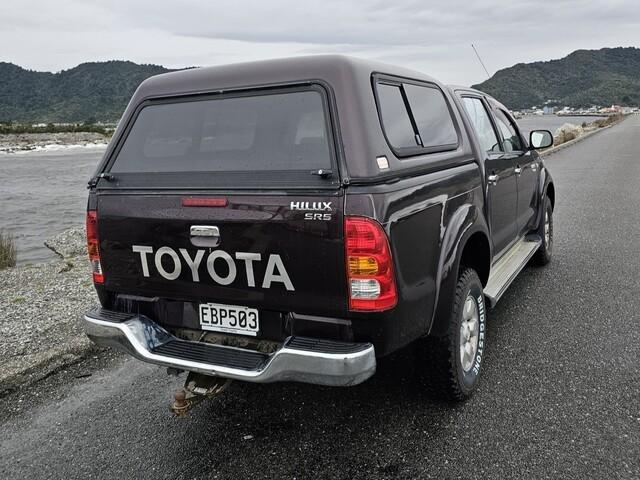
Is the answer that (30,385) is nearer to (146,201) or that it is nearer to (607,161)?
(146,201)

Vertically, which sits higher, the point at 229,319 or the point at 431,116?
the point at 431,116

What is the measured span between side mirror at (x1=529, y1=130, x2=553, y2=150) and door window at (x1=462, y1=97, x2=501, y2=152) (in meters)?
0.79

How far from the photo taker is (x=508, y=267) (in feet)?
Result: 14.8

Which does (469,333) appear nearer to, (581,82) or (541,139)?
(541,139)

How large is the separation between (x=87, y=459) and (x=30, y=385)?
3.60 feet

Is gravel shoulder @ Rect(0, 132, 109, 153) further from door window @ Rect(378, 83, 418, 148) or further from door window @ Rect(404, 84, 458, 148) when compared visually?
door window @ Rect(378, 83, 418, 148)

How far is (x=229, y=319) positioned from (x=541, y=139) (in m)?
3.65

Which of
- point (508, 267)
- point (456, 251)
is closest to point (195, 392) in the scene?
point (456, 251)

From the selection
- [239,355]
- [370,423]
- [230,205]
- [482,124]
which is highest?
[482,124]

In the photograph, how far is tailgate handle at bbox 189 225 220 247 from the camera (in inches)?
106

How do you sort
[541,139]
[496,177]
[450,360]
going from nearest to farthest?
1. [450,360]
2. [496,177]
3. [541,139]

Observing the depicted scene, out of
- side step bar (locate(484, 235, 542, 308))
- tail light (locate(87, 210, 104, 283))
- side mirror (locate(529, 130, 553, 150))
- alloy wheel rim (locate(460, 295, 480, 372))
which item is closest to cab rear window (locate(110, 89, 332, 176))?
tail light (locate(87, 210, 104, 283))

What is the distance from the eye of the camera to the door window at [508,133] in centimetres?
479

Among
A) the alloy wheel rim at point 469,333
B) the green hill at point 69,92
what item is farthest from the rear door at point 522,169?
the green hill at point 69,92
